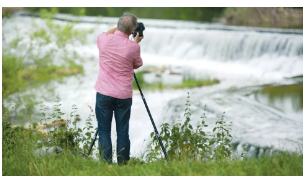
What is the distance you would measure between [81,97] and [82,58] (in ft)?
8.60

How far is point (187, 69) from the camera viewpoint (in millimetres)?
10242

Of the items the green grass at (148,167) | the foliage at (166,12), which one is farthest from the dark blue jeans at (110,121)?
the foliage at (166,12)

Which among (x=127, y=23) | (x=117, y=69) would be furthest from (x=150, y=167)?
(x=127, y=23)

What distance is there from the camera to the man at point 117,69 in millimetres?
2791

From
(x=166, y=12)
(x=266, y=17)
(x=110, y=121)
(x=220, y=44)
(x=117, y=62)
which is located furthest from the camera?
(x=166, y=12)

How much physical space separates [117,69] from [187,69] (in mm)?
7518

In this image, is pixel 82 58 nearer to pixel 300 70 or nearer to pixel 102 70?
pixel 300 70

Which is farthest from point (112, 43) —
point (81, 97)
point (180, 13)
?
point (180, 13)

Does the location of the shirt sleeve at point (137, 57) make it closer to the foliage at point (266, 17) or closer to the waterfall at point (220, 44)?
the waterfall at point (220, 44)

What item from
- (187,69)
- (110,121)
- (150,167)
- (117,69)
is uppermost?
(117,69)

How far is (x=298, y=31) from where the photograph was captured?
1012cm

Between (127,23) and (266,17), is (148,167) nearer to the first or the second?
(127,23)

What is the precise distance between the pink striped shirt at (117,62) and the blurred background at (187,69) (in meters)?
3.03

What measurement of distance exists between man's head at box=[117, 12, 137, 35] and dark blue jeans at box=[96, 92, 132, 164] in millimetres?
492
